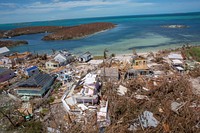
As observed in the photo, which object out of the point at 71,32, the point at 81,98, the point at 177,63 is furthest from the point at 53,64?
the point at 71,32

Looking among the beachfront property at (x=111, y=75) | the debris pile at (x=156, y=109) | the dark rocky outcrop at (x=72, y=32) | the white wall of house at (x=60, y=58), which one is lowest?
the debris pile at (x=156, y=109)

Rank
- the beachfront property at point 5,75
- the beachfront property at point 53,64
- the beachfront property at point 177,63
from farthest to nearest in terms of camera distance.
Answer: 1. the beachfront property at point 53,64
2. the beachfront property at point 5,75
3. the beachfront property at point 177,63

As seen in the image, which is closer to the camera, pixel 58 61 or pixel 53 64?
pixel 53 64

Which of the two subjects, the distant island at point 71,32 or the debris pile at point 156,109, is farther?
the distant island at point 71,32

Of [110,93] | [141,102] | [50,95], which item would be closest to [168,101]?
[141,102]

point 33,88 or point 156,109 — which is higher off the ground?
point 33,88

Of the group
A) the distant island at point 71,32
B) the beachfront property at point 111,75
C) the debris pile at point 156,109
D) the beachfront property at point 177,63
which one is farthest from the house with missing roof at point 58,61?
the distant island at point 71,32

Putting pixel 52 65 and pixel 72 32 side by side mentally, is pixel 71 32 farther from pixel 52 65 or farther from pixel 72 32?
pixel 52 65

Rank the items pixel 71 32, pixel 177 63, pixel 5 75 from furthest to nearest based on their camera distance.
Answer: pixel 71 32 < pixel 5 75 < pixel 177 63

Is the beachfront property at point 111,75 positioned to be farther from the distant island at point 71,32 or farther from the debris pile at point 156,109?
Result: the distant island at point 71,32

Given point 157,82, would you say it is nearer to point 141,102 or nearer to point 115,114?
point 141,102

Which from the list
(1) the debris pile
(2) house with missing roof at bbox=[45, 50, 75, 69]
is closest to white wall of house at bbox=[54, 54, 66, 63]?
(2) house with missing roof at bbox=[45, 50, 75, 69]
